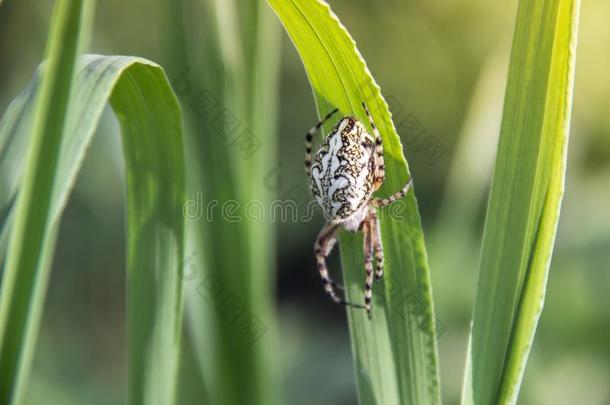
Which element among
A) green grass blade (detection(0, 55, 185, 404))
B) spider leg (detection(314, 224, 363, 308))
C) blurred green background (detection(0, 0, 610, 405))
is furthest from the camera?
blurred green background (detection(0, 0, 610, 405))

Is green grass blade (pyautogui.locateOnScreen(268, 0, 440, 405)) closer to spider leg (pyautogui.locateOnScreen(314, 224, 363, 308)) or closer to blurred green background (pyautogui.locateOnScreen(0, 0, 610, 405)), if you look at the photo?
spider leg (pyautogui.locateOnScreen(314, 224, 363, 308))

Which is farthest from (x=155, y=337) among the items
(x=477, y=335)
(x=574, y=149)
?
(x=574, y=149)

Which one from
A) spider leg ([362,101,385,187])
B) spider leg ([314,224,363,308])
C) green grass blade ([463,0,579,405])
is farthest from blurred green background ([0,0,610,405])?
green grass blade ([463,0,579,405])

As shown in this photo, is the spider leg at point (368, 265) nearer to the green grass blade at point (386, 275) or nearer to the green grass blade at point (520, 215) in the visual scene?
the green grass blade at point (386, 275)

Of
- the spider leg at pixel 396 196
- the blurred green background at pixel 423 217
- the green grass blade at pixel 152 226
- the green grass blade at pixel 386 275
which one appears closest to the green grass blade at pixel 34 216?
the green grass blade at pixel 152 226

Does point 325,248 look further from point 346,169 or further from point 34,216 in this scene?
point 34,216

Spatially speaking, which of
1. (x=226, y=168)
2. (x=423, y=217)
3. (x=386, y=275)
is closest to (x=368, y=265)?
(x=386, y=275)
